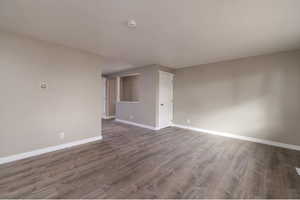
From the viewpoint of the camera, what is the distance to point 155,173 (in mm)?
1958

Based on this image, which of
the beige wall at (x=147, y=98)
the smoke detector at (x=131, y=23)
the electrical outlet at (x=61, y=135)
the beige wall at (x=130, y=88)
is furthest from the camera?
the beige wall at (x=130, y=88)

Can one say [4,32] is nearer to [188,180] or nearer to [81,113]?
[81,113]

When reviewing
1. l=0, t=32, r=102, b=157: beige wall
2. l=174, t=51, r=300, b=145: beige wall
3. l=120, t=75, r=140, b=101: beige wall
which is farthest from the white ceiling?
l=120, t=75, r=140, b=101: beige wall

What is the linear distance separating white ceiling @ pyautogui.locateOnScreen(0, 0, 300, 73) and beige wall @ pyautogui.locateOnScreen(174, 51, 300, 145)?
55cm

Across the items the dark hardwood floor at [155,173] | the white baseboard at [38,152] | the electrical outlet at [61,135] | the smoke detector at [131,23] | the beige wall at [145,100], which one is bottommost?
the dark hardwood floor at [155,173]

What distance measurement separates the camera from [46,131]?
2.59 metres

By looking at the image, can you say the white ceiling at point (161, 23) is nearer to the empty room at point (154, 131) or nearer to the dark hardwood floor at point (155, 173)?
the empty room at point (154, 131)

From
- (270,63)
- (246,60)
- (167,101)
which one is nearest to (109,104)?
(167,101)

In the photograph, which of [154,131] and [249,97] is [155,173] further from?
[249,97]

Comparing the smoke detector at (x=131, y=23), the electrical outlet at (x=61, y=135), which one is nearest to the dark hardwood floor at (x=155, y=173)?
the electrical outlet at (x=61, y=135)

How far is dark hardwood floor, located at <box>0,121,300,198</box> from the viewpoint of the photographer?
1.56 metres

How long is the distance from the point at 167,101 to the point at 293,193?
3694mm

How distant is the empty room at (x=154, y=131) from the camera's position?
5.31 feet

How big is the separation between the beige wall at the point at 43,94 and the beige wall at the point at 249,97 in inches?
137
